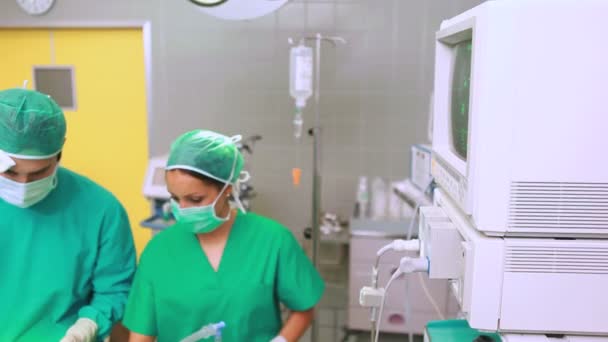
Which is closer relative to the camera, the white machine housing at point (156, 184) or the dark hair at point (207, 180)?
the dark hair at point (207, 180)

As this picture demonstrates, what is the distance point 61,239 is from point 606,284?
1.26m

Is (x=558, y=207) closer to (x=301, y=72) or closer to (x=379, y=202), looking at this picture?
(x=301, y=72)

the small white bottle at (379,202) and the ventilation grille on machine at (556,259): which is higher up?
the ventilation grille on machine at (556,259)

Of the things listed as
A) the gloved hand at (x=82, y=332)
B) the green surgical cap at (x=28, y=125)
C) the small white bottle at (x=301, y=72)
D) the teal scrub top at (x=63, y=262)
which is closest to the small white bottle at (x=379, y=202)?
the small white bottle at (x=301, y=72)

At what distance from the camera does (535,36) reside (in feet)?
2.39

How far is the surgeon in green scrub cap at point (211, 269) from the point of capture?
4.53 ft

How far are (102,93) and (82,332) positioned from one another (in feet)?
7.20

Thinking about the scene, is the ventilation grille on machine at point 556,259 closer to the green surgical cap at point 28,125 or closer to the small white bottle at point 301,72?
the green surgical cap at point 28,125

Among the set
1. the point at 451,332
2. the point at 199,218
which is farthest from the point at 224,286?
the point at 451,332

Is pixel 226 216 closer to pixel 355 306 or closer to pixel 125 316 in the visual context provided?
pixel 125 316

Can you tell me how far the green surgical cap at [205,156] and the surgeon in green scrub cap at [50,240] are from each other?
267 millimetres

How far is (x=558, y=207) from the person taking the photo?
77 centimetres

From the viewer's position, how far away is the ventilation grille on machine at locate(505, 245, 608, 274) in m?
0.78

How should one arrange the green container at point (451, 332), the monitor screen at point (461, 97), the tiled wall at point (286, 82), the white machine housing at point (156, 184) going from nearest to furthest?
the monitor screen at point (461, 97) → the green container at point (451, 332) → the white machine housing at point (156, 184) → the tiled wall at point (286, 82)
